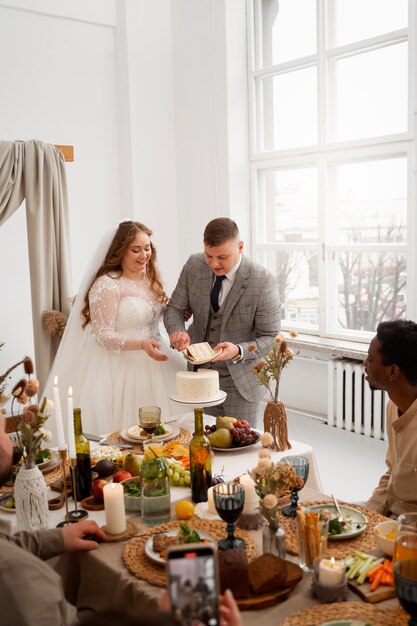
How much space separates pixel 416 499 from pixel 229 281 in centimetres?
172

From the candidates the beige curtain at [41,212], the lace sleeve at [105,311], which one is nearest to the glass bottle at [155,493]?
the lace sleeve at [105,311]

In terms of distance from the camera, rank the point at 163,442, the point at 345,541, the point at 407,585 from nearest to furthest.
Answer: the point at 407,585 < the point at 345,541 < the point at 163,442

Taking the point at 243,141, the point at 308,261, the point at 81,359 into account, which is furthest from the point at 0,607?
the point at 243,141

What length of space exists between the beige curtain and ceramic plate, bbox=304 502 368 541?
239 centimetres

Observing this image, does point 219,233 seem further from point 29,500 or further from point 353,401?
point 353,401

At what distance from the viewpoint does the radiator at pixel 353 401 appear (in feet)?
16.3

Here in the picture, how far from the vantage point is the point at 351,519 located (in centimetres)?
200

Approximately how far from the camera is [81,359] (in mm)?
3713

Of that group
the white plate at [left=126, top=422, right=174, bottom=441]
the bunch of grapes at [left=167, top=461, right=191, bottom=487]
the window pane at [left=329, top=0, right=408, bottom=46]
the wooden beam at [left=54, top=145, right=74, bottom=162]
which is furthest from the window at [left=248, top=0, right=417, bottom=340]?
the bunch of grapes at [left=167, top=461, right=191, bottom=487]

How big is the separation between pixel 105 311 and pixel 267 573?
215 centimetres

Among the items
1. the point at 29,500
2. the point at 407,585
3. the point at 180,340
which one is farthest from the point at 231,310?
the point at 407,585

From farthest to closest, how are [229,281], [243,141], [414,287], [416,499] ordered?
1. [243,141]
2. [414,287]
3. [229,281]
4. [416,499]

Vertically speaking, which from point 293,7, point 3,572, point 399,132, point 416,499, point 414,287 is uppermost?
point 293,7

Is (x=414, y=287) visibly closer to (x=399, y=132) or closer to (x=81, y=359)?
(x=399, y=132)
